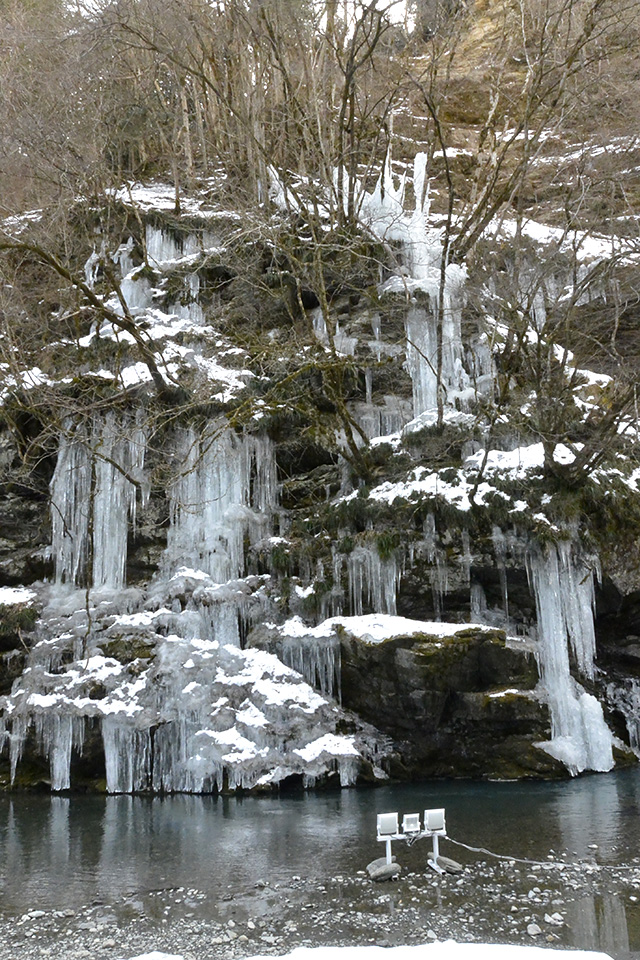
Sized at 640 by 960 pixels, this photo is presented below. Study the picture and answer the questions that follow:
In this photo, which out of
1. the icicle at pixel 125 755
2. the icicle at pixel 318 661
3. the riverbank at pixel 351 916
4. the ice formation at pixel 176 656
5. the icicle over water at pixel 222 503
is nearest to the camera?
the riverbank at pixel 351 916

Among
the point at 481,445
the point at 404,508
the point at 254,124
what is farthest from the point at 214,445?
the point at 254,124

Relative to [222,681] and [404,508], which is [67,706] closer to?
[222,681]

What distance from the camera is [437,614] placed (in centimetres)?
1159

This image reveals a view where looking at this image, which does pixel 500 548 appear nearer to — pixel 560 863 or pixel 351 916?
pixel 560 863

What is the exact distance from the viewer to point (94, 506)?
1280 centimetres

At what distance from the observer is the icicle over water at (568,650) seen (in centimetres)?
1074

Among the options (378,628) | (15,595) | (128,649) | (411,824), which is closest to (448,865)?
(411,824)

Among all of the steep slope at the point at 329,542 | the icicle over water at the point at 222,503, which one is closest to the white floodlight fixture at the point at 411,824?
the steep slope at the point at 329,542

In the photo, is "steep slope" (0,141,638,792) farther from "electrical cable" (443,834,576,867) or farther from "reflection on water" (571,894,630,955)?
"reflection on water" (571,894,630,955)

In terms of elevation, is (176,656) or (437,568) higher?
(437,568)

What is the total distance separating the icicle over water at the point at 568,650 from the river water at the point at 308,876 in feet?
3.07

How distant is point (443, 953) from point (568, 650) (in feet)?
25.4

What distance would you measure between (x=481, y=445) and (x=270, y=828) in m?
7.01

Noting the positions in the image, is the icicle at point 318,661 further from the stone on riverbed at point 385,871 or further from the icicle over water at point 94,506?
the stone on riverbed at point 385,871
